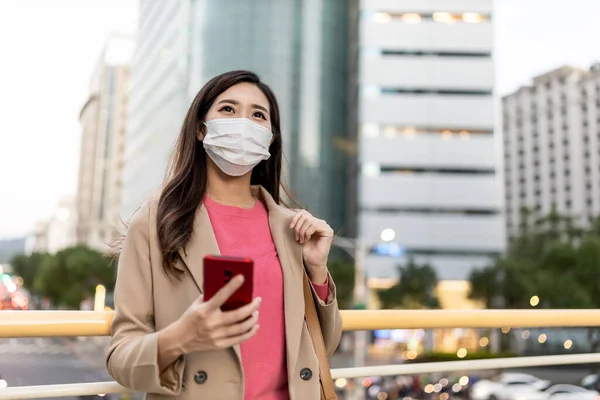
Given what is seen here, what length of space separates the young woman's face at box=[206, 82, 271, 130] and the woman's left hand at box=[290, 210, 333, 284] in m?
0.35

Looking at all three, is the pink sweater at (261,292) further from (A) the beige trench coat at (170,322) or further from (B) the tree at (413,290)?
(B) the tree at (413,290)

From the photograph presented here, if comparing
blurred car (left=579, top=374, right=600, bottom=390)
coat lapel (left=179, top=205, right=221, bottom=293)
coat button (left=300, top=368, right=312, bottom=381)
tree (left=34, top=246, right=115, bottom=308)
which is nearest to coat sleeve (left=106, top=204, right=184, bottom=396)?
coat lapel (left=179, top=205, right=221, bottom=293)

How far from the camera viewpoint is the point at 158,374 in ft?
4.17

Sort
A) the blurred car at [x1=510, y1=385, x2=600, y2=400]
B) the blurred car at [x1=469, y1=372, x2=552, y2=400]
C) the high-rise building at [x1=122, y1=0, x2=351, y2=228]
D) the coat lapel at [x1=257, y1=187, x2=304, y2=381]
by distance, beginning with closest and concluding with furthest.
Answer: the coat lapel at [x1=257, y1=187, x2=304, y2=381] < the blurred car at [x1=510, y1=385, x2=600, y2=400] < the blurred car at [x1=469, y1=372, x2=552, y2=400] < the high-rise building at [x1=122, y1=0, x2=351, y2=228]

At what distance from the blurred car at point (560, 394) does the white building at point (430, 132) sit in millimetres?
38239

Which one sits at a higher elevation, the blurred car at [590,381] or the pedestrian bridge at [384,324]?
the pedestrian bridge at [384,324]

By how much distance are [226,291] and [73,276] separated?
45278 mm

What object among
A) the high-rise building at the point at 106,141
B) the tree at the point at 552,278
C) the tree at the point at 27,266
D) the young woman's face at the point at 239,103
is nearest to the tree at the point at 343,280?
the tree at the point at 552,278

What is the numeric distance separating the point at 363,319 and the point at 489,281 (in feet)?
102

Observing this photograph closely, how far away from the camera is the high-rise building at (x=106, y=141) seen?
8712 centimetres

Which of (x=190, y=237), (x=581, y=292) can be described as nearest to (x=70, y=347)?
(x=190, y=237)

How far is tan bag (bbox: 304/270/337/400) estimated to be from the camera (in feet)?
5.20

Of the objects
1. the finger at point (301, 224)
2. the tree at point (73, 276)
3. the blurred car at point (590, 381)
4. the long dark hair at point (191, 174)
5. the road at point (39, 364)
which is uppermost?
the long dark hair at point (191, 174)

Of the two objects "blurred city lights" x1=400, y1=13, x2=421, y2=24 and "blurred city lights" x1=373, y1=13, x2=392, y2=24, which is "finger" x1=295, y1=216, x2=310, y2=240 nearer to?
"blurred city lights" x1=373, y1=13, x2=392, y2=24
